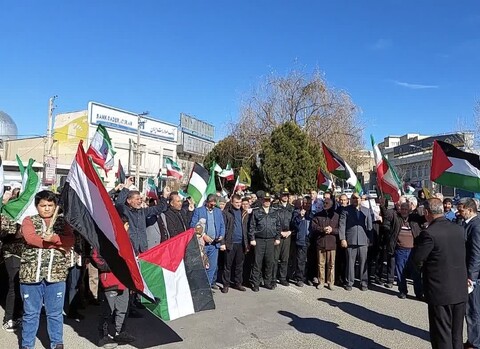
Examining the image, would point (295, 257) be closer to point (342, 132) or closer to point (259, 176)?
point (259, 176)

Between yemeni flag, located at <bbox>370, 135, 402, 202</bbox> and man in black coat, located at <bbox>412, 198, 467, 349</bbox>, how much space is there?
478cm

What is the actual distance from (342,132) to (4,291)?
2422cm

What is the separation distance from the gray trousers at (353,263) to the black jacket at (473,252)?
3628 mm

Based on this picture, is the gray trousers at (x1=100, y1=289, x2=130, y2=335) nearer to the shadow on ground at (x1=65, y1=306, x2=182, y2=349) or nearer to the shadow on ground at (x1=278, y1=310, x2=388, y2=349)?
the shadow on ground at (x1=65, y1=306, x2=182, y2=349)

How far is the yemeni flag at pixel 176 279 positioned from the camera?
17.6 ft

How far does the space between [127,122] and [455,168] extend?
195 feet

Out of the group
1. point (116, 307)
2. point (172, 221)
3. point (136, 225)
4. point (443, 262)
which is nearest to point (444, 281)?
point (443, 262)

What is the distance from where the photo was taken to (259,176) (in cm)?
2723

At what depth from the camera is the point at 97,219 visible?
4.45 metres

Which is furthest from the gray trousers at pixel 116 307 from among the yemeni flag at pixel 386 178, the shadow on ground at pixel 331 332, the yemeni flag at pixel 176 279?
the yemeni flag at pixel 386 178

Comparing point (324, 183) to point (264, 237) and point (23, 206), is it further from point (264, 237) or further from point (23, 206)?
point (23, 206)

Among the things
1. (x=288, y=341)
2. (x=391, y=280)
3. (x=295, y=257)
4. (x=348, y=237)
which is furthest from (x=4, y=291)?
(x=391, y=280)

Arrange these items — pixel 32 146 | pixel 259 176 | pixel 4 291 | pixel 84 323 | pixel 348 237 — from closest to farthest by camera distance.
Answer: pixel 84 323, pixel 4 291, pixel 348 237, pixel 259 176, pixel 32 146

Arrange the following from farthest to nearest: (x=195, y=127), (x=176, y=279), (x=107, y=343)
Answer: (x=195, y=127)
(x=176, y=279)
(x=107, y=343)
